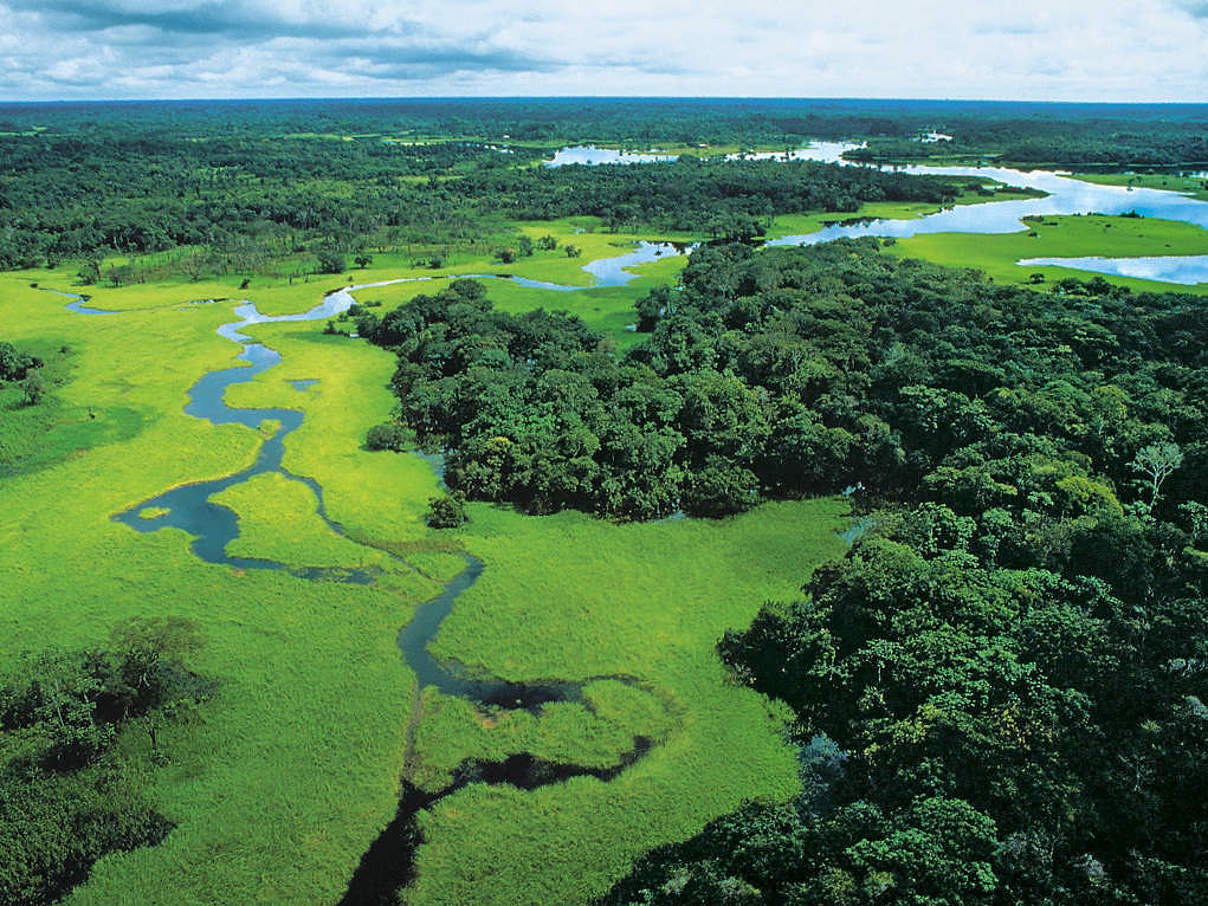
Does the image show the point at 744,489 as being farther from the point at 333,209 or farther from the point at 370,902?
the point at 333,209

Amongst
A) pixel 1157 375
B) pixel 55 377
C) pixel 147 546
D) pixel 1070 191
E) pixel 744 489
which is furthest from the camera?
pixel 1070 191

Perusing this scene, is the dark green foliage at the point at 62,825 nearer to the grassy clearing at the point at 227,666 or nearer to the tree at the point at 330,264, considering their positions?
the grassy clearing at the point at 227,666

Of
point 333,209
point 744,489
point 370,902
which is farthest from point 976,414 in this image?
Result: point 333,209

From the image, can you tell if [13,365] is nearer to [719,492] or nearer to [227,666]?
[227,666]

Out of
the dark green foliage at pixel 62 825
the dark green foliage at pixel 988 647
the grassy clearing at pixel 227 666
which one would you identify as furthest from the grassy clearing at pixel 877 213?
the dark green foliage at pixel 62 825

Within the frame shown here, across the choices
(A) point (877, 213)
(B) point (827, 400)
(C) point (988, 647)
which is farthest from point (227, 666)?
(A) point (877, 213)

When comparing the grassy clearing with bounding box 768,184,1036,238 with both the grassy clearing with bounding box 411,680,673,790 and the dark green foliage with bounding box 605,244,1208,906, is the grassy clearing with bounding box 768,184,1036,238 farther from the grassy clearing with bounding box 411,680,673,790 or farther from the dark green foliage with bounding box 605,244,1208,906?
the grassy clearing with bounding box 411,680,673,790
